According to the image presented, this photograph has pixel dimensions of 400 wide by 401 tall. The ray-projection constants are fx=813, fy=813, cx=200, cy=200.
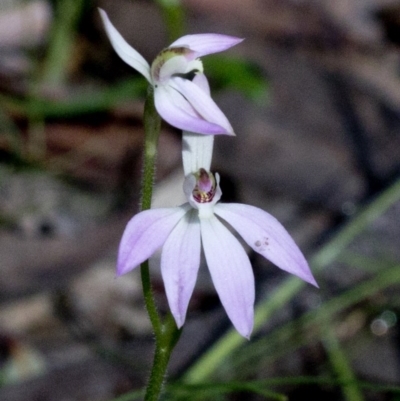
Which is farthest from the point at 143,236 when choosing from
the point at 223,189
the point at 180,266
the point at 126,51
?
the point at 223,189

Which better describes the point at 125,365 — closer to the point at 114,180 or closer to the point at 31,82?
the point at 114,180

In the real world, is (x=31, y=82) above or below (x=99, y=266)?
above

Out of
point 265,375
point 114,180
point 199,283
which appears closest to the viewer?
point 265,375

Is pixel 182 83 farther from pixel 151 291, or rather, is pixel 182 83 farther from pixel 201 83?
pixel 151 291

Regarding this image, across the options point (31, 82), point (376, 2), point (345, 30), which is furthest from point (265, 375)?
point (376, 2)

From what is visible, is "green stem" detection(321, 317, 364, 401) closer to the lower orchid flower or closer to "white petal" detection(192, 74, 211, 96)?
the lower orchid flower

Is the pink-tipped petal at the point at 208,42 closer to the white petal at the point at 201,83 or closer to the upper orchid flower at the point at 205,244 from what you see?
the white petal at the point at 201,83
